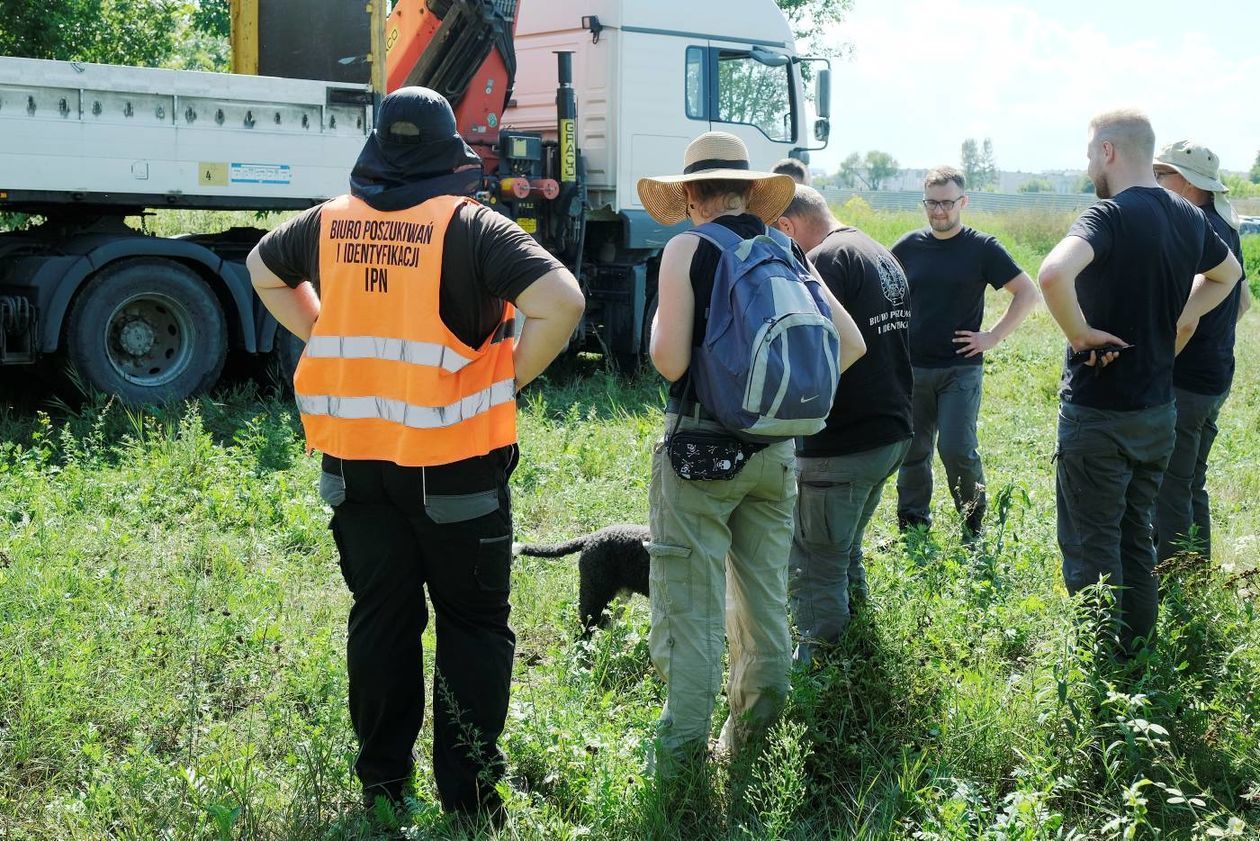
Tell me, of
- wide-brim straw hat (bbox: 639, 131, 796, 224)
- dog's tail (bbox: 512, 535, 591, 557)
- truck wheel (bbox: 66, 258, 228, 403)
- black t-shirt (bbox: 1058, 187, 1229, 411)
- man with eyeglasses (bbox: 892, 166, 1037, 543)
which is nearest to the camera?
wide-brim straw hat (bbox: 639, 131, 796, 224)

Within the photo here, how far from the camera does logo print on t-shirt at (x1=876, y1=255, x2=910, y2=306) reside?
13.2 feet

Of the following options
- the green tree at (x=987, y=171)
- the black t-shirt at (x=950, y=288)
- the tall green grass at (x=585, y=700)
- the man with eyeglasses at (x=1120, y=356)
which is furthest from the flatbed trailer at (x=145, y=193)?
the green tree at (x=987, y=171)

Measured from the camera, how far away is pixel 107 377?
7.34 meters

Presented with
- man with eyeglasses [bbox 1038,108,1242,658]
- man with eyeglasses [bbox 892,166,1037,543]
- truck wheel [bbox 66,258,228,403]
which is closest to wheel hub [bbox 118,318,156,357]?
truck wheel [bbox 66,258,228,403]

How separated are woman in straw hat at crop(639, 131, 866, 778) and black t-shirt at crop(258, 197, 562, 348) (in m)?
0.42

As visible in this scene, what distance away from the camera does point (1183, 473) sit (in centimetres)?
463

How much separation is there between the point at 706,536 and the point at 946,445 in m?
2.63

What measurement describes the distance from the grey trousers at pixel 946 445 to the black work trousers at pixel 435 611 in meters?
2.86

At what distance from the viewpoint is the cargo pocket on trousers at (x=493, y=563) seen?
2922mm

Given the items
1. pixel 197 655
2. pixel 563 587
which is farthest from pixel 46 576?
pixel 563 587

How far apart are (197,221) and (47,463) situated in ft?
15.6

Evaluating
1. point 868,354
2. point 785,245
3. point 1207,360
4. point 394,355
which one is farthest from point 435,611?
point 1207,360

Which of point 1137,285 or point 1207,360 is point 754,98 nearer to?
point 1207,360

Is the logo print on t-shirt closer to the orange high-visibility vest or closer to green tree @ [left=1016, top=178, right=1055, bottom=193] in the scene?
the orange high-visibility vest
